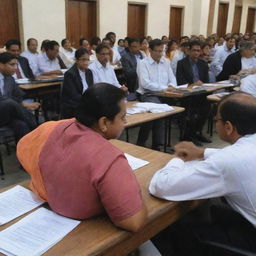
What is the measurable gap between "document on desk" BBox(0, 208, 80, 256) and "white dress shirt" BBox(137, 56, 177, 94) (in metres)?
3.22

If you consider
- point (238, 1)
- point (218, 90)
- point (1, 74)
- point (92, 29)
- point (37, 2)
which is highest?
point (238, 1)

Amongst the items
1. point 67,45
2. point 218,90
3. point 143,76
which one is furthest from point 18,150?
point 67,45

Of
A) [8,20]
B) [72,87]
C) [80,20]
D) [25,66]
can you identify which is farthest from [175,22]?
[72,87]

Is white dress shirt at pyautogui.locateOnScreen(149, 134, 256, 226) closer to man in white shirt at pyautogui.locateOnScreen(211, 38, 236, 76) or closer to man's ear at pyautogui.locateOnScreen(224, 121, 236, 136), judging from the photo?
man's ear at pyautogui.locateOnScreen(224, 121, 236, 136)

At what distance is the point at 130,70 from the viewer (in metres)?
5.89

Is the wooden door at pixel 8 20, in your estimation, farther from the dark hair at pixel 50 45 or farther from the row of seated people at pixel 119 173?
the row of seated people at pixel 119 173

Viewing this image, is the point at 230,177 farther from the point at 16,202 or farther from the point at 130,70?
the point at 130,70

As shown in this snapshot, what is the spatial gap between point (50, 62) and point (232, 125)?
5016mm

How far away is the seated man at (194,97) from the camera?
4539 millimetres

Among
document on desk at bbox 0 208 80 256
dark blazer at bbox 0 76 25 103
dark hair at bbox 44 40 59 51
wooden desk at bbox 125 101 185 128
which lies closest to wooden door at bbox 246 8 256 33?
dark hair at bbox 44 40 59 51

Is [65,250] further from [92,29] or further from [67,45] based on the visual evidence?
[92,29]

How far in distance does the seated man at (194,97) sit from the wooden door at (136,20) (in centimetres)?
663

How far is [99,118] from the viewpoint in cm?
124

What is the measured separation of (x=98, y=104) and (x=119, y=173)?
0.28 m
